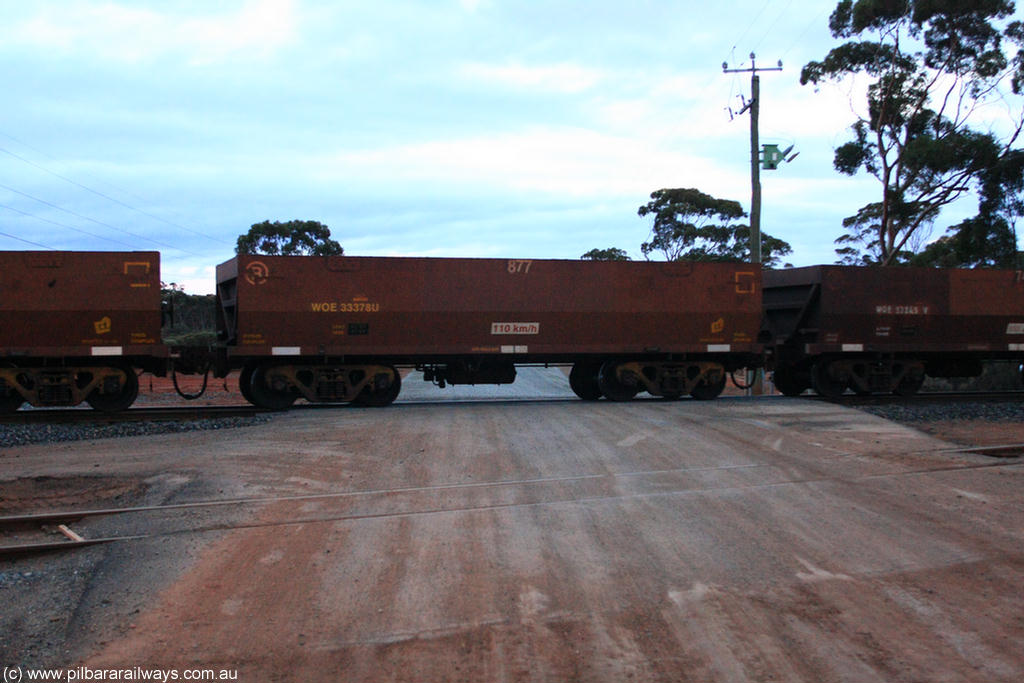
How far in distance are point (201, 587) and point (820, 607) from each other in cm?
393

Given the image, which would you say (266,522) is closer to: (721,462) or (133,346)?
(721,462)

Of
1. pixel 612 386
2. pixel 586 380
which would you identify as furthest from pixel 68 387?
pixel 612 386

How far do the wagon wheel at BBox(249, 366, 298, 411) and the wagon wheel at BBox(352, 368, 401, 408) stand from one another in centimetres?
128

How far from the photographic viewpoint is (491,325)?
15.4 m

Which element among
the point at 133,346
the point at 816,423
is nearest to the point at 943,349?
the point at 816,423

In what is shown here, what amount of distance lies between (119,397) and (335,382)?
12.5ft

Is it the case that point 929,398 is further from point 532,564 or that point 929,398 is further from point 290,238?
point 290,238

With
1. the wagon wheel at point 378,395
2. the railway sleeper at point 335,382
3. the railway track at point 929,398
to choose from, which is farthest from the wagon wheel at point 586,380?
the railway track at point 929,398

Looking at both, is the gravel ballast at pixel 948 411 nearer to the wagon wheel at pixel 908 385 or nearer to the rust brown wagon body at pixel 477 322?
the wagon wheel at pixel 908 385

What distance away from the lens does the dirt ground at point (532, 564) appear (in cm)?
427

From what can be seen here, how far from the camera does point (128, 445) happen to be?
10.4m

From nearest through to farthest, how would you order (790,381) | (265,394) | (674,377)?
(265,394) → (674,377) → (790,381)

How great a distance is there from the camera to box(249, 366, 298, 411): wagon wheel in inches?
580

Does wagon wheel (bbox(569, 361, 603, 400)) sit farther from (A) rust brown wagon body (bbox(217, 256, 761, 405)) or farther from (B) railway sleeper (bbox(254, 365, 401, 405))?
(B) railway sleeper (bbox(254, 365, 401, 405))
